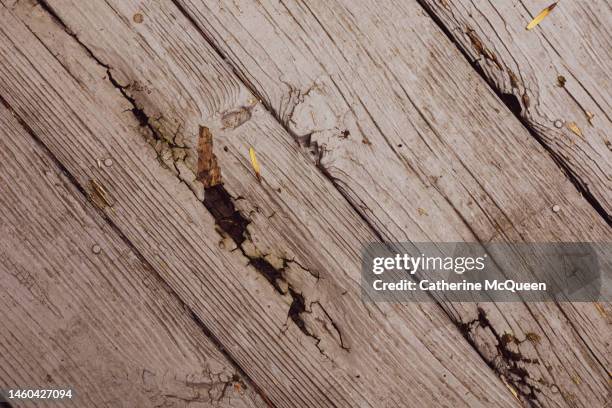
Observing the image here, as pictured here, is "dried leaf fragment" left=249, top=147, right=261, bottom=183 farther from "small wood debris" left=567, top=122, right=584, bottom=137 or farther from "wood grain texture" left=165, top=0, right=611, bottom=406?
"small wood debris" left=567, top=122, right=584, bottom=137

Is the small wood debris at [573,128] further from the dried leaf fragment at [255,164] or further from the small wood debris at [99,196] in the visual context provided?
the small wood debris at [99,196]

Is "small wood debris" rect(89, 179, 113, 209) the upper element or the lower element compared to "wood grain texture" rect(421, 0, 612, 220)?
upper

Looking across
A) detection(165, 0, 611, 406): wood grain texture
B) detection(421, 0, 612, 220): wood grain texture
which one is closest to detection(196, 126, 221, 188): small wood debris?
detection(165, 0, 611, 406): wood grain texture

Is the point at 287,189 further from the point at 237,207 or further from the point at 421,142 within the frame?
the point at 421,142

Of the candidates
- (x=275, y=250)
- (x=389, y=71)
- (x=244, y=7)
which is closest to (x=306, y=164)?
(x=275, y=250)

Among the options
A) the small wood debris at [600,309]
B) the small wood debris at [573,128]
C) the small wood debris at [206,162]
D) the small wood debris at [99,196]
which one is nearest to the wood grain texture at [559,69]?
the small wood debris at [573,128]

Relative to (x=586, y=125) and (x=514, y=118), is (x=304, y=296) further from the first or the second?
(x=586, y=125)

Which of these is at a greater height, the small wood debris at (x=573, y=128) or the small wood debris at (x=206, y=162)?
the small wood debris at (x=206, y=162)

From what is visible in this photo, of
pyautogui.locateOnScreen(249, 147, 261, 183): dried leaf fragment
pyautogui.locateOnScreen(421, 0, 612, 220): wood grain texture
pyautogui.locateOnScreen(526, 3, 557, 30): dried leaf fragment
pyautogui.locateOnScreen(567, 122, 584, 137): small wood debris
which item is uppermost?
pyautogui.locateOnScreen(249, 147, 261, 183): dried leaf fragment
